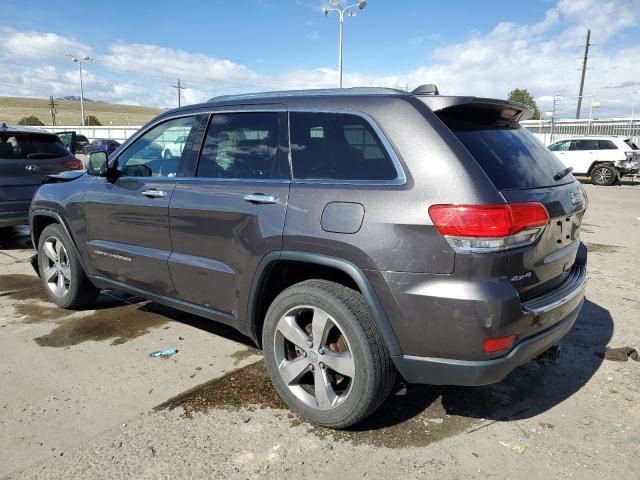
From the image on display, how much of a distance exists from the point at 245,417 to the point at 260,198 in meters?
1.27

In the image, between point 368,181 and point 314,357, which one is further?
point 314,357

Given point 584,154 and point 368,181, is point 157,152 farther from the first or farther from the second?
point 584,154

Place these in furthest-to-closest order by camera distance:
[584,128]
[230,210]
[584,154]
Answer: [584,128], [584,154], [230,210]

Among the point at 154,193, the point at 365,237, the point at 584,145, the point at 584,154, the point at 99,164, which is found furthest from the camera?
the point at 584,145

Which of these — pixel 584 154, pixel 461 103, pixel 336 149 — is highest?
pixel 461 103

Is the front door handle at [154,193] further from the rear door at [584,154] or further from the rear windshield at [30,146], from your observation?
the rear door at [584,154]

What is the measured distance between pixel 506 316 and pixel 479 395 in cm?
117

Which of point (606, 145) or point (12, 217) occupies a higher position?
point (606, 145)

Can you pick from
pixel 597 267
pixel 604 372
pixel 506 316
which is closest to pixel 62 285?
pixel 506 316

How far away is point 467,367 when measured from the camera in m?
2.43

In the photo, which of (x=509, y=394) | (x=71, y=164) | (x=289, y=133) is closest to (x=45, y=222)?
(x=289, y=133)

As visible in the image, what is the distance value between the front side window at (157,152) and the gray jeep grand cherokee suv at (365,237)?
3 centimetres

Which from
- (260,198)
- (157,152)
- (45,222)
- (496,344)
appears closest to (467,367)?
(496,344)

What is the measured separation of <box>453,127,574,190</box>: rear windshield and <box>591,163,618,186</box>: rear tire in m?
19.0
